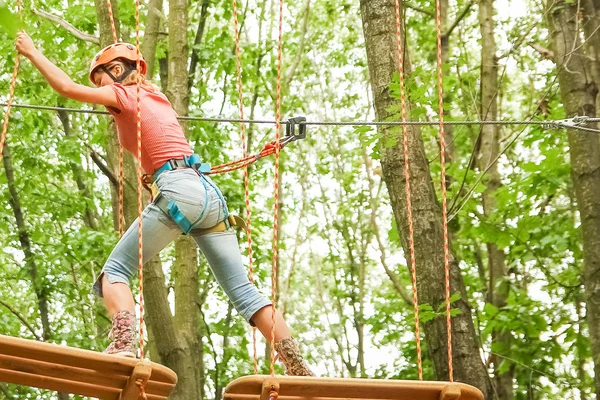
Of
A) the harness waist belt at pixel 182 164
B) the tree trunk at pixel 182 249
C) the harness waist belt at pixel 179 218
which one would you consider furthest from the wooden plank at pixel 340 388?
the tree trunk at pixel 182 249

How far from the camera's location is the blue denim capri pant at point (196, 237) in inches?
140

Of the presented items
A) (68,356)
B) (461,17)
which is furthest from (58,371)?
(461,17)

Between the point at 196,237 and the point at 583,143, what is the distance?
3617mm

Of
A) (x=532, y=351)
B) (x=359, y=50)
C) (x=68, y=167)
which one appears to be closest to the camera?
(x=532, y=351)

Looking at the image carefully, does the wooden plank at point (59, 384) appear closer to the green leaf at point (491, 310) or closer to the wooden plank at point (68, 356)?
the wooden plank at point (68, 356)

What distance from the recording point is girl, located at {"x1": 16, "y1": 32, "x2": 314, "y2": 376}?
3.52 meters

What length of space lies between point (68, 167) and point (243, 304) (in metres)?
7.88

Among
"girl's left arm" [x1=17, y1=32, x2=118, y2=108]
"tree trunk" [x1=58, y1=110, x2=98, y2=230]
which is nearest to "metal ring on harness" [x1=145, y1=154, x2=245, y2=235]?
"girl's left arm" [x1=17, y1=32, x2=118, y2=108]

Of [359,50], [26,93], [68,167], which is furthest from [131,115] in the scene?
[359,50]

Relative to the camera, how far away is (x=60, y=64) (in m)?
10.5

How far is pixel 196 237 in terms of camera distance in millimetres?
3695

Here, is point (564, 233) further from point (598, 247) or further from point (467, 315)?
point (467, 315)

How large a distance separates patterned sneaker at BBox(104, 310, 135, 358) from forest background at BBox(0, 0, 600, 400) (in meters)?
1.63

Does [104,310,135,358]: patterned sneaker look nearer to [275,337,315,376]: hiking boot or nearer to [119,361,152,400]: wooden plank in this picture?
[119,361,152,400]: wooden plank
